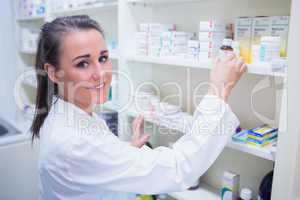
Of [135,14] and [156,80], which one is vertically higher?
[135,14]

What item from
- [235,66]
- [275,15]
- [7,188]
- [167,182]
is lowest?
[7,188]

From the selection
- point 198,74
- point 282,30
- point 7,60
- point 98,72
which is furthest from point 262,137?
point 7,60

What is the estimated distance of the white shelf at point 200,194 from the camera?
1244 mm

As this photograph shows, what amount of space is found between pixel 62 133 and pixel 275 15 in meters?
0.82

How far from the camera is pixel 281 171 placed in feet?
2.68

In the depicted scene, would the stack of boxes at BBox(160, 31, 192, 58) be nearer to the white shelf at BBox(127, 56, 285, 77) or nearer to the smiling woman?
the white shelf at BBox(127, 56, 285, 77)

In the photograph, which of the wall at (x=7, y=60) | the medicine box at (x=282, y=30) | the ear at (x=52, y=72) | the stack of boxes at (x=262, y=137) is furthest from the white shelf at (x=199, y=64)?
the wall at (x=7, y=60)

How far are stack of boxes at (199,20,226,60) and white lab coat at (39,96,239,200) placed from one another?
0.23 meters

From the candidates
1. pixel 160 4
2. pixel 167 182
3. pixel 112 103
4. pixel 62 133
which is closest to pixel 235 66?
pixel 167 182

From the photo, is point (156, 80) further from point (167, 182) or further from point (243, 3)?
point (167, 182)

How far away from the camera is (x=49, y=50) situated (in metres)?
0.91

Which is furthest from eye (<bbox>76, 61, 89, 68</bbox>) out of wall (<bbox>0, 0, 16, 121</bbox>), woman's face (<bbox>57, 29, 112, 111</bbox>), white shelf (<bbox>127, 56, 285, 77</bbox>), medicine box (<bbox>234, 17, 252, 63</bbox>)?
wall (<bbox>0, 0, 16, 121</bbox>)

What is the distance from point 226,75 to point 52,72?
22.3 inches

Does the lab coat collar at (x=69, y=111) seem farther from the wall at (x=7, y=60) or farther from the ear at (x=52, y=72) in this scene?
the wall at (x=7, y=60)
